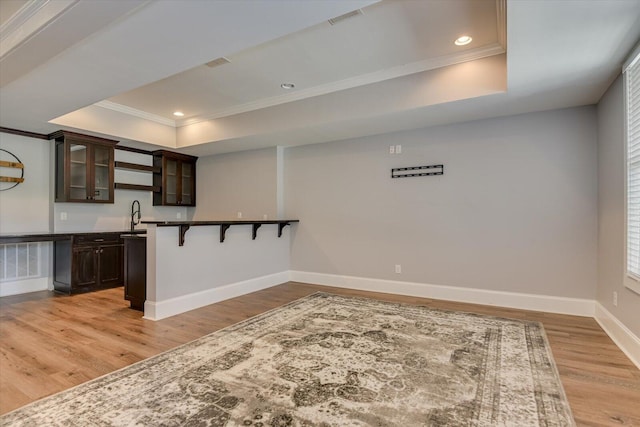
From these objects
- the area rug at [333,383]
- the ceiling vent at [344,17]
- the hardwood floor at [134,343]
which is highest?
the ceiling vent at [344,17]

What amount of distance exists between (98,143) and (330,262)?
4093 mm

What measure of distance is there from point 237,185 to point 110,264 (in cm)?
235

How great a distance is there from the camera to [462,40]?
3.17 metres

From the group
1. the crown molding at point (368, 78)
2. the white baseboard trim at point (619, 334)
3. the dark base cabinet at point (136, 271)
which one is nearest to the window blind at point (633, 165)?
the white baseboard trim at point (619, 334)

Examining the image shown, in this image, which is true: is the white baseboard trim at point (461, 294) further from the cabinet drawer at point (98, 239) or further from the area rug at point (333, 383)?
the cabinet drawer at point (98, 239)

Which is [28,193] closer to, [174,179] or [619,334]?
[174,179]

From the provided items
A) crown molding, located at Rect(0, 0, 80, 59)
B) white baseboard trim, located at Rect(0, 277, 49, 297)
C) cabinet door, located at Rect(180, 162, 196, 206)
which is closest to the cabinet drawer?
white baseboard trim, located at Rect(0, 277, 49, 297)

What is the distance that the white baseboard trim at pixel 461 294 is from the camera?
3.71m

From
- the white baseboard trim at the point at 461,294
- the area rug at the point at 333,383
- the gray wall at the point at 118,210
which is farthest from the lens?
the gray wall at the point at 118,210

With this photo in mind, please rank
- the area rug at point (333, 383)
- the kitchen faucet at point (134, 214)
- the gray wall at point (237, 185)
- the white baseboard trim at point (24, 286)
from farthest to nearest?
the kitchen faucet at point (134, 214), the gray wall at point (237, 185), the white baseboard trim at point (24, 286), the area rug at point (333, 383)

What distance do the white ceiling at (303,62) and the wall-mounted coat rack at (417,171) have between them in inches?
22.8

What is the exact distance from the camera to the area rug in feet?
5.88

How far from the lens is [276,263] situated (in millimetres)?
5422

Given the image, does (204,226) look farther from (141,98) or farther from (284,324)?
(141,98)
